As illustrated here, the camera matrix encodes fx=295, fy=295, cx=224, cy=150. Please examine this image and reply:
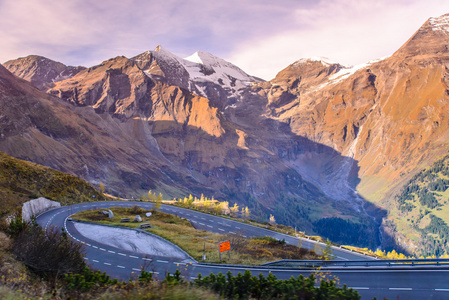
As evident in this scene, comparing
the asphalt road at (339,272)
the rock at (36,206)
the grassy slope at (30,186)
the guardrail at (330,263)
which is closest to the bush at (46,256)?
the asphalt road at (339,272)

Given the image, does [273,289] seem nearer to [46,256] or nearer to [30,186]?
[46,256]

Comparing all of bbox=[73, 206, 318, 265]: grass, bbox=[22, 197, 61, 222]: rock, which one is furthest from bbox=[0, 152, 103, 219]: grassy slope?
bbox=[73, 206, 318, 265]: grass

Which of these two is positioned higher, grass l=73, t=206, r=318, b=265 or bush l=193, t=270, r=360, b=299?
bush l=193, t=270, r=360, b=299

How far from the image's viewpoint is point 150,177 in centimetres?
16738

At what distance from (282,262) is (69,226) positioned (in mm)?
25962

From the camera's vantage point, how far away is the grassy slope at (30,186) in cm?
3750

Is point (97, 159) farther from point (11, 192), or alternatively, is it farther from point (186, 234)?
point (186, 234)

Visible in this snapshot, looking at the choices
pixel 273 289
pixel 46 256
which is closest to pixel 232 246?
pixel 46 256

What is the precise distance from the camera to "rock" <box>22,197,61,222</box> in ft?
121

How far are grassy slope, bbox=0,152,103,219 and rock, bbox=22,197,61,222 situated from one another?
801 mm

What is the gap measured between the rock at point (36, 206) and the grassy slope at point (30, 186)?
→ 80 centimetres

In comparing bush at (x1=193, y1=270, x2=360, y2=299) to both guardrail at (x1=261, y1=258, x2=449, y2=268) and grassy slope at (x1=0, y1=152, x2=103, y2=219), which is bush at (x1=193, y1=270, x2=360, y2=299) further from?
grassy slope at (x1=0, y1=152, x2=103, y2=219)

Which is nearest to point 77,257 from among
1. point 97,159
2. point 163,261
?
point 163,261

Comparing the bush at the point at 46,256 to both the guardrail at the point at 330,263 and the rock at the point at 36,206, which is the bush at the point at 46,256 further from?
the rock at the point at 36,206
